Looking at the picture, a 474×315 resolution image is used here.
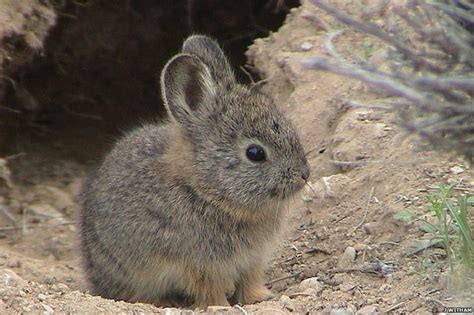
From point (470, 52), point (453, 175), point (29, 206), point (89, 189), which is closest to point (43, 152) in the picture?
point (29, 206)

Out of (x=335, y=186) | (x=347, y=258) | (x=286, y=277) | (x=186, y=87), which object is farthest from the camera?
(x=335, y=186)

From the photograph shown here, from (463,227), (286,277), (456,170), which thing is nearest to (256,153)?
(286,277)

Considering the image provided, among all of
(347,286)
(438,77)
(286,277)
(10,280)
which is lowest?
(286,277)

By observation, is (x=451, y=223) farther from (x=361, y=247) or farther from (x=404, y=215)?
(x=361, y=247)

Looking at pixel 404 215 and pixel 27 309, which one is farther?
pixel 404 215

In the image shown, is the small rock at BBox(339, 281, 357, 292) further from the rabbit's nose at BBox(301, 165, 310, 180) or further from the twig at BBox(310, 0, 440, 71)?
the twig at BBox(310, 0, 440, 71)

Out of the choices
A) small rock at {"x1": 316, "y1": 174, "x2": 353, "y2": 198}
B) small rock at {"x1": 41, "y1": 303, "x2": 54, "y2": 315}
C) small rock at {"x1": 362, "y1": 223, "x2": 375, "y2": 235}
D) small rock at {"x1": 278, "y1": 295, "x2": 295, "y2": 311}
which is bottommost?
small rock at {"x1": 316, "y1": 174, "x2": 353, "y2": 198}

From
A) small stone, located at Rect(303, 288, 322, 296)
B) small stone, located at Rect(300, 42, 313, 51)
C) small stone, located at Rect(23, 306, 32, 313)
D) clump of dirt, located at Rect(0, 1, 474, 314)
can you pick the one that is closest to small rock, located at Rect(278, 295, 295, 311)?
clump of dirt, located at Rect(0, 1, 474, 314)
